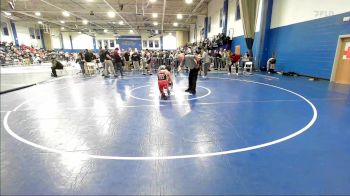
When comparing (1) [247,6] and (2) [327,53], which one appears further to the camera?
(1) [247,6]

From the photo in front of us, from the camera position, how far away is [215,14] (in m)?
22.7

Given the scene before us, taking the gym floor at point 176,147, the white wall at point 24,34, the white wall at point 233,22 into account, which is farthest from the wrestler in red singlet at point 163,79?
the white wall at point 24,34

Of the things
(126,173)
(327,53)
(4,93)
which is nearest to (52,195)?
(126,173)

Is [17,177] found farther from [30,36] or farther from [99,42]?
[99,42]

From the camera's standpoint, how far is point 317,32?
33.2ft

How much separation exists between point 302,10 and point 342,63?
3.75 m

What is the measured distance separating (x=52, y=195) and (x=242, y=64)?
1442 cm

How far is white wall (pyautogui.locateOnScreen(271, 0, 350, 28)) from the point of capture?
29.5 ft

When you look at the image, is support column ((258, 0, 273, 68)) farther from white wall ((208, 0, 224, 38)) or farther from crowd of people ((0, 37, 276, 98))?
white wall ((208, 0, 224, 38))

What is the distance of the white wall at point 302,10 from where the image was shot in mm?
9000

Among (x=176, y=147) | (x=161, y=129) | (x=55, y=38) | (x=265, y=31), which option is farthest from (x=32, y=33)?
(x=176, y=147)

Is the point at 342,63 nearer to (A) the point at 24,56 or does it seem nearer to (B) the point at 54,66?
(B) the point at 54,66

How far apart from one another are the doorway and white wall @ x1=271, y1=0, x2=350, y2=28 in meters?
1.32

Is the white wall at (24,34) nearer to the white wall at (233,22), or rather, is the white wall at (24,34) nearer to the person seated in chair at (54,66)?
the person seated in chair at (54,66)
